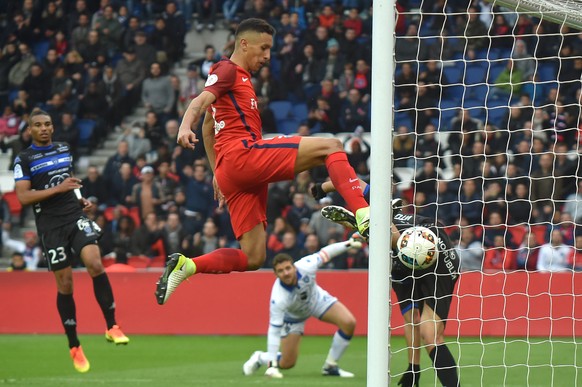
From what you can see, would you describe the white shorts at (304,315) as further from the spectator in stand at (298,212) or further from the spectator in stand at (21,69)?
the spectator in stand at (21,69)

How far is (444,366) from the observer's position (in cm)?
790

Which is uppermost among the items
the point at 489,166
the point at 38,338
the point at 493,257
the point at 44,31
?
the point at 44,31

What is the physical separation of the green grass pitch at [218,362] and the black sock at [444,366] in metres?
0.88

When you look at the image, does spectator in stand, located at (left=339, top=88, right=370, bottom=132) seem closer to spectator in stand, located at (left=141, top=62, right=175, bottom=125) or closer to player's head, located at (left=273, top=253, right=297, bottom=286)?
spectator in stand, located at (left=141, top=62, right=175, bottom=125)

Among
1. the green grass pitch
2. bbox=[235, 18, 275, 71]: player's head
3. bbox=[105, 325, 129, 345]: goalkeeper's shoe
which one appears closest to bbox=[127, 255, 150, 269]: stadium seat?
the green grass pitch

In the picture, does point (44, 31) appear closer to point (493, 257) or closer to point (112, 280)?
point (112, 280)

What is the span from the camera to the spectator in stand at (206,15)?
1917 cm

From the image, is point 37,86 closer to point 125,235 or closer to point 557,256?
point 125,235

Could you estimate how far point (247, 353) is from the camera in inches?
509

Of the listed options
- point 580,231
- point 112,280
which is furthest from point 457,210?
point 112,280

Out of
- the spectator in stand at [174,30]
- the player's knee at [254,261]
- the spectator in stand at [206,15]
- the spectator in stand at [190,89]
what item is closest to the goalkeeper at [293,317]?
the player's knee at [254,261]

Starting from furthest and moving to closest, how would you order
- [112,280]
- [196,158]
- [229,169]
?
[196,158]
[112,280]
[229,169]

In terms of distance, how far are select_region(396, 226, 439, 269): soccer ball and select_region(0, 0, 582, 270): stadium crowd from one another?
4.80 metres

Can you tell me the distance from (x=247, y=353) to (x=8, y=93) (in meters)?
→ 8.48
